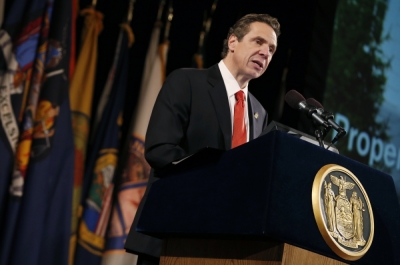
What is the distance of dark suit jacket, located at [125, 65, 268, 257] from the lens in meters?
1.68

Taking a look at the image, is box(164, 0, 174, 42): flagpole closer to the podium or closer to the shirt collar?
the shirt collar

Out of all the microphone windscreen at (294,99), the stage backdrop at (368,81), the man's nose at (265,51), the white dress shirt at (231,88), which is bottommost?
the microphone windscreen at (294,99)

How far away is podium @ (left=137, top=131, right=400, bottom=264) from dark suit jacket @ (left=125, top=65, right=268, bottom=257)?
0.39 ft

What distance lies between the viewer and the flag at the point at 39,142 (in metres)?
3.14

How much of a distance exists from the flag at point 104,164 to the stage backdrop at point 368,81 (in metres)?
1.42

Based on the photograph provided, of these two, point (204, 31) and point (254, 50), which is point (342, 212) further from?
point (204, 31)

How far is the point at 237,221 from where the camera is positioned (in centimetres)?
131

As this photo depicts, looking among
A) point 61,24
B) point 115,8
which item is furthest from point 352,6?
point 61,24

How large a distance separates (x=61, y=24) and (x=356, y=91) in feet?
6.59

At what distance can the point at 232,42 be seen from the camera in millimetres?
2111

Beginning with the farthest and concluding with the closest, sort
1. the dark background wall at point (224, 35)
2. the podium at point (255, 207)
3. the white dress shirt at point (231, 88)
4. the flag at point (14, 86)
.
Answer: the dark background wall at point (224, 35) → the flag at point (14, 86) → the white dress shirt at point (231, 88) → the podium at point (255, 207)

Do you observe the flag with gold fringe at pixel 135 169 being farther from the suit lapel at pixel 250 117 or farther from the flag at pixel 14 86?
the suit lapel at pixel 250 117

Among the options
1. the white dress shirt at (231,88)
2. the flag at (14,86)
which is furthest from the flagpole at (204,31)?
the white dress shirt at (231,88)

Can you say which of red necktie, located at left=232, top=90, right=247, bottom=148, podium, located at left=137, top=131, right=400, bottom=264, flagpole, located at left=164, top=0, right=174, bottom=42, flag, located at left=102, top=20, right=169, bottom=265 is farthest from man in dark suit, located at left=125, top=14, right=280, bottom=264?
flagpole, located at left=164, top=0, right=174, bottom=42
